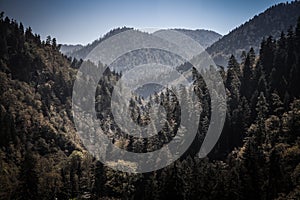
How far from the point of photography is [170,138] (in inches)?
4122

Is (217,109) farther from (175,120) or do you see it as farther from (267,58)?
(267,58)

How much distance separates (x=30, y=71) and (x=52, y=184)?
7424cm

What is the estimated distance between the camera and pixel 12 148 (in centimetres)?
11562

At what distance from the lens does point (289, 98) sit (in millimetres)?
90312

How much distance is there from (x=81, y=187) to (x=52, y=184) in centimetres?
864

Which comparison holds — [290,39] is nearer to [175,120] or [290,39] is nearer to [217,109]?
[217,109]

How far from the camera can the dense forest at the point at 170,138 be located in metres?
68.8

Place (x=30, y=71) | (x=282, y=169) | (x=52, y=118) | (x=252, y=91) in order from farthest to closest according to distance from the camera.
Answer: (x=30, y=71), (x=52, y=118), (x=252, y=91), (x=282, y=169)

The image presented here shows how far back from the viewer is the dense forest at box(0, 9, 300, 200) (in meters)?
68.8

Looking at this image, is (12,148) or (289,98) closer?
(289,98)

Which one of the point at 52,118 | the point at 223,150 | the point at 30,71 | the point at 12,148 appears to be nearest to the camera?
the point at 223,150

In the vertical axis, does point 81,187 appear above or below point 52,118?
below

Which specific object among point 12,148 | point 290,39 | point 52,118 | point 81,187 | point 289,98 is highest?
point 290,39

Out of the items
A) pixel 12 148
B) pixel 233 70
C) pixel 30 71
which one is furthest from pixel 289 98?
pixel 30 71
